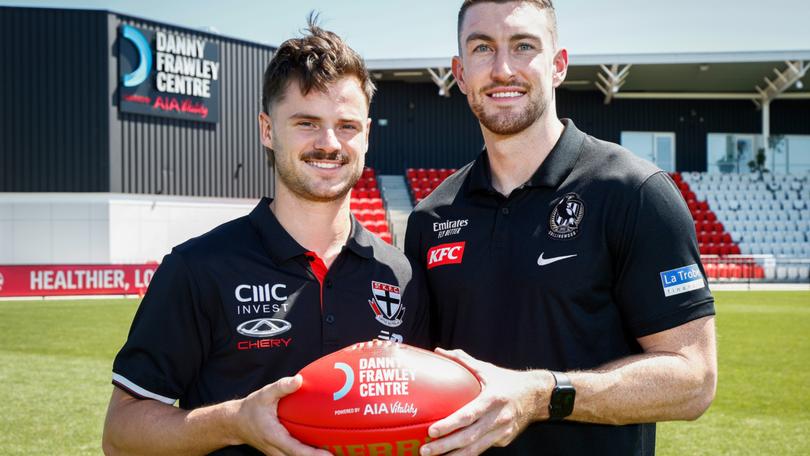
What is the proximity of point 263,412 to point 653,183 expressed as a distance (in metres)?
1.46

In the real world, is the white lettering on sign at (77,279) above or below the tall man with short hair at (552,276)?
below

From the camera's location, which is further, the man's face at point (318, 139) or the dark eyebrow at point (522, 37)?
the dark eyebrow at point (522, 37)

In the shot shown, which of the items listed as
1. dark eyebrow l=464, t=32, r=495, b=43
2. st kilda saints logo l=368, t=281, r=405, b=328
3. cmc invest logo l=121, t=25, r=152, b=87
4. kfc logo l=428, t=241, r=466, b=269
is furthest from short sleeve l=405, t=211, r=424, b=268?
cmc invest logo l=121, t=25, r=152, b=87

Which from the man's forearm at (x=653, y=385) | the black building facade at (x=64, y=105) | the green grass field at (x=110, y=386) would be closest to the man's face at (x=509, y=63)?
the man's forearm at (x=653, y=385)

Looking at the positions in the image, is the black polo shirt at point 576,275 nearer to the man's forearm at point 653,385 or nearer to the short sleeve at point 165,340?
the man's forearm at point 653,385

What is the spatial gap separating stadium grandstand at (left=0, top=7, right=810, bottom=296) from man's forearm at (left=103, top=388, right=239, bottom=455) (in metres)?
18.4

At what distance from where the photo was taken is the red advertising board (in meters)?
18.8

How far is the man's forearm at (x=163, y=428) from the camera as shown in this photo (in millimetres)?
2273

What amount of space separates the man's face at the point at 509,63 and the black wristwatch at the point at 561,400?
102 cm

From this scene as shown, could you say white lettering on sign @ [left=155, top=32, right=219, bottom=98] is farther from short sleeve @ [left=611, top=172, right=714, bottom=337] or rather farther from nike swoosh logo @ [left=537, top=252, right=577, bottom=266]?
short sleeve @ [left=611, top=172, right=714, bottom=337]

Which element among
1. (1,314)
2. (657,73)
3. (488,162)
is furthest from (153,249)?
(488,162)

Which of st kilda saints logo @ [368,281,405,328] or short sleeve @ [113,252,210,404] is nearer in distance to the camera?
short sleeve @ [113,252,210,404]

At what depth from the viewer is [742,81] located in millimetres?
31109

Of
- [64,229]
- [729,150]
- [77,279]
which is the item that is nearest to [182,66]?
[64,229]
